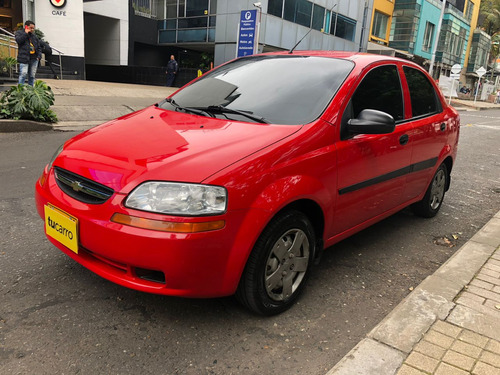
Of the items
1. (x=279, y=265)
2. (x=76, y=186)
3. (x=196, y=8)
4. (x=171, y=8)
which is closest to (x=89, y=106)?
(x=76, y=186)

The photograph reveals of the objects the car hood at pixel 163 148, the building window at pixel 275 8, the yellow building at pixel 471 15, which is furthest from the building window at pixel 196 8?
the yellow building at pixel 471 15

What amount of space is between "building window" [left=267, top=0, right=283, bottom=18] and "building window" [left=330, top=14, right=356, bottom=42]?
232 inches

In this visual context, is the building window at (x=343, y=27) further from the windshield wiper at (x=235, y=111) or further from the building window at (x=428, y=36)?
the windshield wiper at (x=235, y=111)

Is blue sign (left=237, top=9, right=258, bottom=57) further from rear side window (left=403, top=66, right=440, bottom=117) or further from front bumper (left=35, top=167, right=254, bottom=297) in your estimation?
front bumper (left=35, top=167, right=254, bottom=297)

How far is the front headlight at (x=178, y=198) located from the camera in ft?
7.04

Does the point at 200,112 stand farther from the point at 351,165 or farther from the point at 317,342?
the point at 317,342

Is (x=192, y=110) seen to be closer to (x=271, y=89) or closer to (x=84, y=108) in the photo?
(x=271, y=89)

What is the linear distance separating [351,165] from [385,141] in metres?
0.52

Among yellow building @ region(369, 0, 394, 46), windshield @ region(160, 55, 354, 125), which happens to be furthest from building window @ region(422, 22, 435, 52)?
windshield @ region(160, 55, 354, 125)

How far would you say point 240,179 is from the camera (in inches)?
88.4

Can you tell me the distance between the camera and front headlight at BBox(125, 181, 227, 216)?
2.15 meters

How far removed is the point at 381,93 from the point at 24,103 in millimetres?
7245

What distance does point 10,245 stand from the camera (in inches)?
132

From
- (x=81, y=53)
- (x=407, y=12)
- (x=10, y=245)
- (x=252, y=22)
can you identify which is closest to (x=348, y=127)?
(x=10, y=245)
